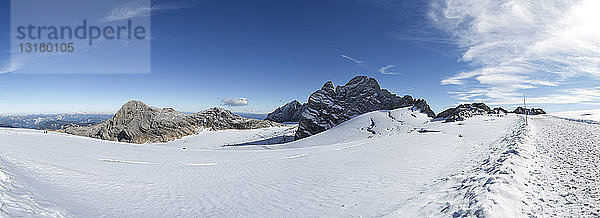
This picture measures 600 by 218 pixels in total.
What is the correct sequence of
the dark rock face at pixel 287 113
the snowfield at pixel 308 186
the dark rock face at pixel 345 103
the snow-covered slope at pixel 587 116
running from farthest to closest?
the dark rock face at pixel 287 113 → the dark rock face at pixel 345 103 → the snow-covered slope at pixel 587 116 → the snowfield at pixel 308 186

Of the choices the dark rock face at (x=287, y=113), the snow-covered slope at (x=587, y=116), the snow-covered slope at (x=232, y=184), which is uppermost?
the dark rock face at (x=287, y=113)

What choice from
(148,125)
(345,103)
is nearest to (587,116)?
(345,103)

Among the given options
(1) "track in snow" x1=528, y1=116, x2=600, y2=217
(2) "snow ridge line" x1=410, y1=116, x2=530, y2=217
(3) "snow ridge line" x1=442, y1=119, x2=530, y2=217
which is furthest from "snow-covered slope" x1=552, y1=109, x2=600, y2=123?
(2) "snow ridge line" x1=410, y1=116, x2=530, y2=217

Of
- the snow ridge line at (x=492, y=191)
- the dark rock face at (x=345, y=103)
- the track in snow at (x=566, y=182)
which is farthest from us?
the dark rock face at (x=345, y=103)

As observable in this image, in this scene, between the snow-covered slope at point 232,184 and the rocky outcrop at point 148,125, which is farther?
the rocky outcrop at point 148,125

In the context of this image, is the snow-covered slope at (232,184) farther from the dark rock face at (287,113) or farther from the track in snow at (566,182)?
the dark rock face at (287,113)

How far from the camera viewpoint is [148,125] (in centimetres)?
3138

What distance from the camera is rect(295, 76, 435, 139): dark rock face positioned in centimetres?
2975

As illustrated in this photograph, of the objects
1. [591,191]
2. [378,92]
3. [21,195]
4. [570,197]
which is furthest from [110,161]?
[378,92]

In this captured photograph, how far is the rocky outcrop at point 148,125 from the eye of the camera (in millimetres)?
29266

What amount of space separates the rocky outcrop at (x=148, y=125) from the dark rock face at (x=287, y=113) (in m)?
21.5

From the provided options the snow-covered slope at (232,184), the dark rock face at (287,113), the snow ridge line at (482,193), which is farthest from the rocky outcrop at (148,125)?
the snow ridge line at (482,193)

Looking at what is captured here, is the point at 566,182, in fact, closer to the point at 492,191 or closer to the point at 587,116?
the point at 492,191

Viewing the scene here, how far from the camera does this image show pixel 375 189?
613 cm
